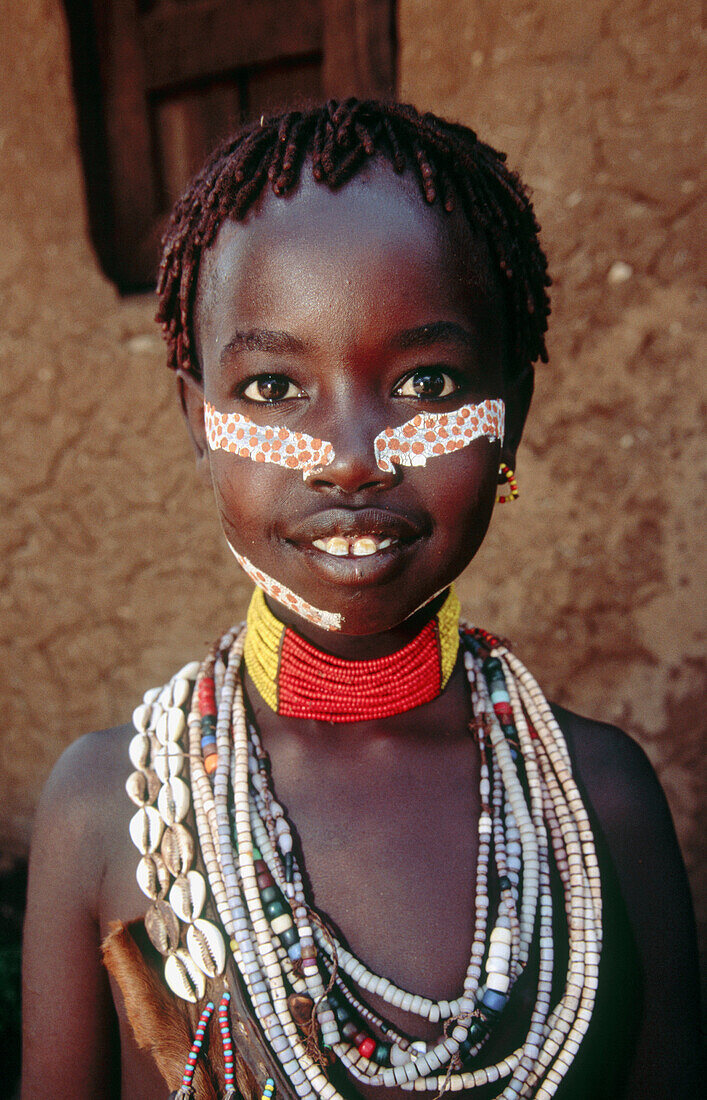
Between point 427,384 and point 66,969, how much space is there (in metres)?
0.97

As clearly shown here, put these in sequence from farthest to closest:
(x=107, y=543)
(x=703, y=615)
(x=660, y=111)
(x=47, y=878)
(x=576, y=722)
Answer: (x=107, y=543) < (x=703, y=615) < (x=660, y=111) < (x=576, y=722) < (x=47, y=878)

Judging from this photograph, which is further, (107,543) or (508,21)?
(107,543)

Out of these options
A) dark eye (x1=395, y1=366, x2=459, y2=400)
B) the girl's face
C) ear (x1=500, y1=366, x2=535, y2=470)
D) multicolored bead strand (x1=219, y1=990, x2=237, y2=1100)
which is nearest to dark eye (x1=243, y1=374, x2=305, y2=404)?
the girl's face

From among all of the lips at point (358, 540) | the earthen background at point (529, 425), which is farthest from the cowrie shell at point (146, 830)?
the earthen background at point (529, 425)

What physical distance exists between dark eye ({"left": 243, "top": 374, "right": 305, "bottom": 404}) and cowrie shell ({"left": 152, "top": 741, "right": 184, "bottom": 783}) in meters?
0.53

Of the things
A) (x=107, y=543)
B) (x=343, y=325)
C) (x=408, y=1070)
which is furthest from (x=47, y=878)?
(x=107, y=543)

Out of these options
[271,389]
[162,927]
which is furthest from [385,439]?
[162,927]

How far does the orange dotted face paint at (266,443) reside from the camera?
94 cm

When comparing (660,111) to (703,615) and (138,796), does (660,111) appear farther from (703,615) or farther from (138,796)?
(138,796)

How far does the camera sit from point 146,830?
1113 mm

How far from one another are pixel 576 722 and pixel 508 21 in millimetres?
1613

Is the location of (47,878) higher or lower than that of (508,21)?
lower

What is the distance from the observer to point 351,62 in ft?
6.68

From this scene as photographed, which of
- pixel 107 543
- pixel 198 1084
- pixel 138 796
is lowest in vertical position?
pixel 198 1084
